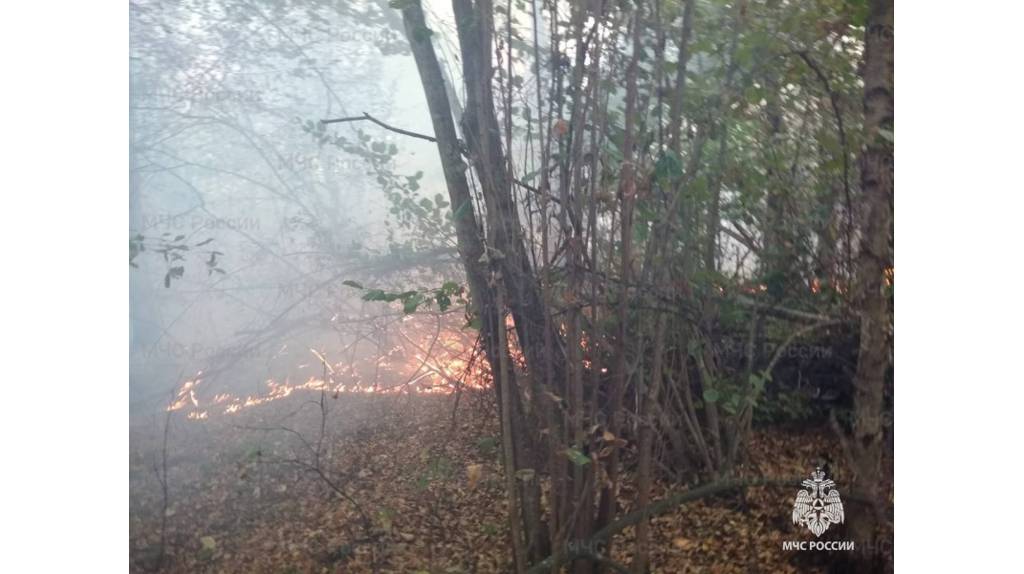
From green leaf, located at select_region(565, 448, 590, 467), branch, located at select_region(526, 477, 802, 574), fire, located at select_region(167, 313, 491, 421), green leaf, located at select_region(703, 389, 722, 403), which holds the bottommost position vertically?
branch, located at select_region(526, 477, 802, 574)

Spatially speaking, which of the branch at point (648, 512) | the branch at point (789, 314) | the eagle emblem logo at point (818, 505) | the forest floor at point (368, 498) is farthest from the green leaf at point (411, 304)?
the eagle emblem logo at point (818, 505)

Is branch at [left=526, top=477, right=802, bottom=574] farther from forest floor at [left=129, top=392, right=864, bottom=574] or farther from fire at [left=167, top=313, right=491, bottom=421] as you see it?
fire at [left=167, top=313, right=491, bottom=421]

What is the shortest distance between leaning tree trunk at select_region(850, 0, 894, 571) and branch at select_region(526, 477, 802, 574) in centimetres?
24

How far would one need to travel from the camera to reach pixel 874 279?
104 inches

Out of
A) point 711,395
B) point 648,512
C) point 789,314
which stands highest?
point 789,314

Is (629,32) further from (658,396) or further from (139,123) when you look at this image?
(139,123)

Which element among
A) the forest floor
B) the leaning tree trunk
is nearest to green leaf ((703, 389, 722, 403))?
the forest floor

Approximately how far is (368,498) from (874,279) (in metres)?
1.71

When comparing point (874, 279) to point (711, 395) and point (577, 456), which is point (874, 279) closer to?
point (711, 395)

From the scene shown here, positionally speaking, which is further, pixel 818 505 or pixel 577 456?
pixel 818 505

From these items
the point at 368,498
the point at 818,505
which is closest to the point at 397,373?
the point at 368,498

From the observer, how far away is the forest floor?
265 centimetres

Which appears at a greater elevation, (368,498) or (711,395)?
(711,395)

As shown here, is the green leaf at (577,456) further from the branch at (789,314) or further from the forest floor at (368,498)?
the branch at (789,314)
